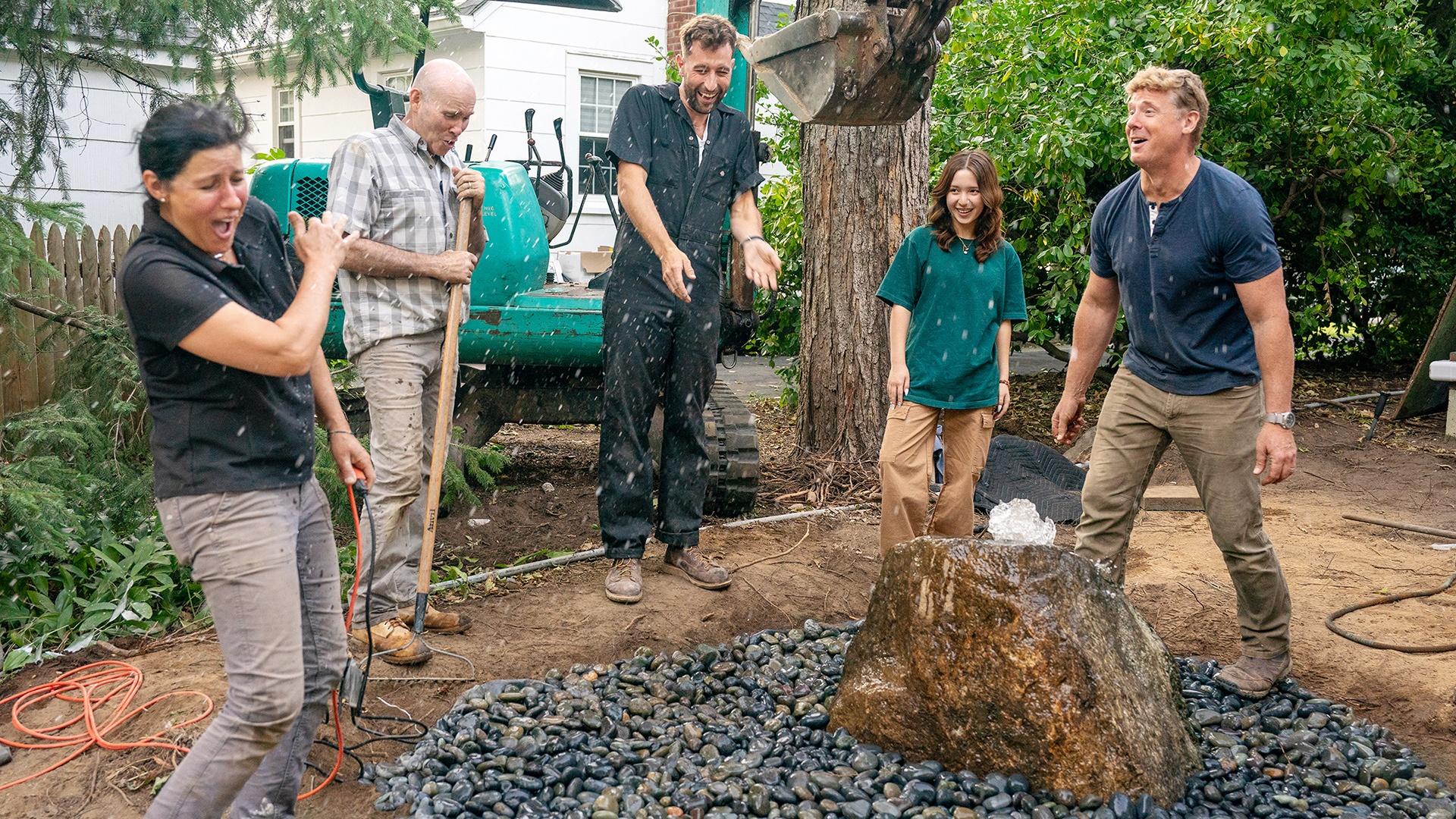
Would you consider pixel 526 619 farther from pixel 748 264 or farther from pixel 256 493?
pixel 256 493

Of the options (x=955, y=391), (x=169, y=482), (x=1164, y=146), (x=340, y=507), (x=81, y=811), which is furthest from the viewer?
(x=340, y=507)

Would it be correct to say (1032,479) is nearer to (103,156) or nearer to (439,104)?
(439,104)

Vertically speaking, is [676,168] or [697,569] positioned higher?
[676,168]

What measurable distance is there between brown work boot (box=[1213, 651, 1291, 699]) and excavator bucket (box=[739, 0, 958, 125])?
220cm

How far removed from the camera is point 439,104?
13.1 ft

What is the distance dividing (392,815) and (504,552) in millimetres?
2535

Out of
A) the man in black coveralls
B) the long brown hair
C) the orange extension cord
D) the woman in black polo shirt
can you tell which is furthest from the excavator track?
the woman in black polo shirt

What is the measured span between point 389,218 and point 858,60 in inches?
68.6

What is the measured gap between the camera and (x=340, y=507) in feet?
18.4

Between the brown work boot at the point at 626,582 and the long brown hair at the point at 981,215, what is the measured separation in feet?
5.92

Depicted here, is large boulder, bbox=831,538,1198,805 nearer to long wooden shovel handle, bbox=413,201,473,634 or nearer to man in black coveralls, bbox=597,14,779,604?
man in black coveralls, bbox=597,14,779,604

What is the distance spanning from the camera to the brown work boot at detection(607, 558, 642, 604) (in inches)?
182

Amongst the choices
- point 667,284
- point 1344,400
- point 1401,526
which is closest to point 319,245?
point 667,284

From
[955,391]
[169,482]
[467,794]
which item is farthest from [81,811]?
[955,391]
